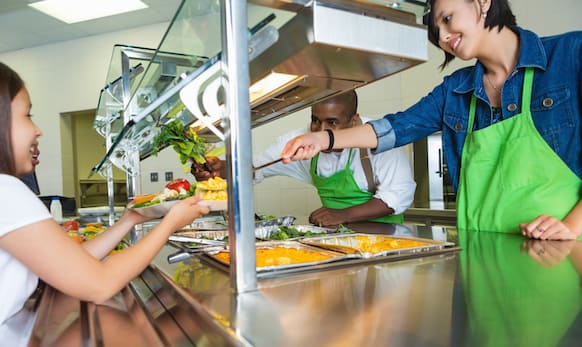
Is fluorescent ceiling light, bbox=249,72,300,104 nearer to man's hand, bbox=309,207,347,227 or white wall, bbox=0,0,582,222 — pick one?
man's hand, bbox=309,207,347,227

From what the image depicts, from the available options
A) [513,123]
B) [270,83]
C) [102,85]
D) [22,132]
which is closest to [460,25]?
[513,123]

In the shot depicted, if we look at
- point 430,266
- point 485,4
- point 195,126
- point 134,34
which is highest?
point 134,34

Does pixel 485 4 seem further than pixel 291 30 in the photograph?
Yes

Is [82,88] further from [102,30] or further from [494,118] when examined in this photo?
[494,118]

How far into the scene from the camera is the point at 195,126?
3.34 ft

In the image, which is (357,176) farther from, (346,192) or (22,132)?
(22,132)

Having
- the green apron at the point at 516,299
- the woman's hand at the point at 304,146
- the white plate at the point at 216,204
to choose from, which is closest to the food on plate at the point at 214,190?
the white plate at the point at 216,204

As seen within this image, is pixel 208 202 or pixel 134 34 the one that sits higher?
pixel 134 34

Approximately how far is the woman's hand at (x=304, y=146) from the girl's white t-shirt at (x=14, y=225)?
66 cm

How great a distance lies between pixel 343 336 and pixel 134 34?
4.87 m

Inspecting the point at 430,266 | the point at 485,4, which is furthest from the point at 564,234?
the point at 485,4

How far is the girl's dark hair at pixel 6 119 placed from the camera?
85 centimetres

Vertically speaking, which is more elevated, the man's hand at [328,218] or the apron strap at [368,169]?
the apron strap at [368,169]

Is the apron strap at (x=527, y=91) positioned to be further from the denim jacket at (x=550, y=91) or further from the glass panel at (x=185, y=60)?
the glass panel at (x=185, y=60)
